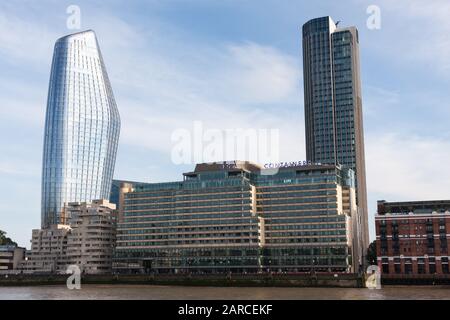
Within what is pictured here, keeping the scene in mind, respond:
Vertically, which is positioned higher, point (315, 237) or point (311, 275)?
point (315, 237)

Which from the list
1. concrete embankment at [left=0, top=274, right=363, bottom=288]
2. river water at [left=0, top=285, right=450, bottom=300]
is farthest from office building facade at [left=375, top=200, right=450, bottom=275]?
river water at [left=0, top=285, right=450, bottom=300]

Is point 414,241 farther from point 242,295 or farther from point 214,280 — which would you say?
point 242,295

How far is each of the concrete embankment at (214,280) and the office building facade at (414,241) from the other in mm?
25173

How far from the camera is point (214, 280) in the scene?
561 ft

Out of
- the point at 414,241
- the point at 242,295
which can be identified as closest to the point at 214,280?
the point at 242,295

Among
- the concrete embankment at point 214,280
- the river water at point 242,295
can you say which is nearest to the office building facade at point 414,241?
the concrete embankment at point 214,280

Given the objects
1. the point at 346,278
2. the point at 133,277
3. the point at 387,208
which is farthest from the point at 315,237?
the point at 133,277

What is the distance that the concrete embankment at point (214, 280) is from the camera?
6088 inches
